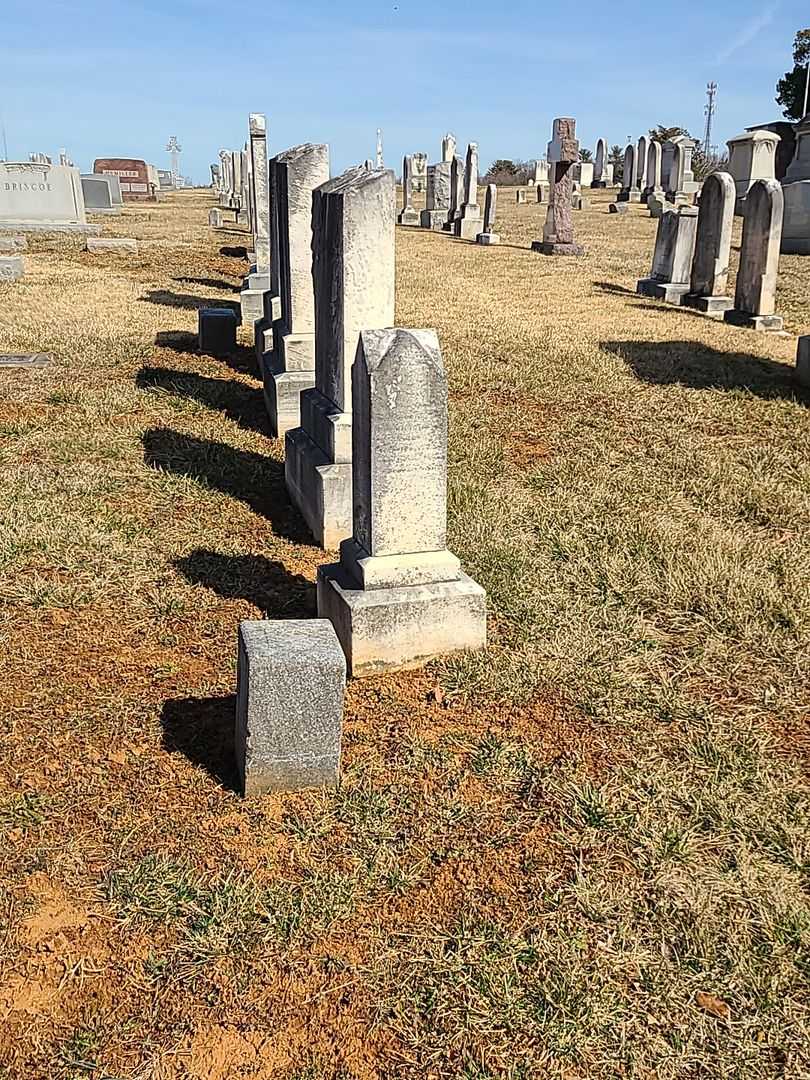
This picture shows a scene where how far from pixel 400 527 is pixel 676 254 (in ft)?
38.1

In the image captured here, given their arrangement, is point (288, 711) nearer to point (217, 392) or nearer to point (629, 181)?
point (217, 392)

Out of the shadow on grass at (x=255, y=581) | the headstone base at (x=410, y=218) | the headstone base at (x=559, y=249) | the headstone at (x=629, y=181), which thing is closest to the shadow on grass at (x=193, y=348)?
the shadow on grass at (x=255, y=581)

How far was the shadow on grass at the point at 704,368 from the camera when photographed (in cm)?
873

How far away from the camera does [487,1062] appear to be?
86.8 inches

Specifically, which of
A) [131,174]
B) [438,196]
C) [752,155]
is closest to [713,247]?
[752,155]

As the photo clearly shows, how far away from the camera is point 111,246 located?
20.0 metres

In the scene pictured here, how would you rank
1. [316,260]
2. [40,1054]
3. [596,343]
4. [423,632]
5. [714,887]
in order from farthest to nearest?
→ [596,343]
[316,260]
[423,632]
[714,887]
[40,1054]

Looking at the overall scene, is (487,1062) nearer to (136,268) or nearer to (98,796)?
(98,796)

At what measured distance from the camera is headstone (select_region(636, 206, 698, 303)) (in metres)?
13.7

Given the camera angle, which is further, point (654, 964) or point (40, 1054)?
point (654, 964)

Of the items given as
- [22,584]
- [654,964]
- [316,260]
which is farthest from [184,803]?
[316,260]

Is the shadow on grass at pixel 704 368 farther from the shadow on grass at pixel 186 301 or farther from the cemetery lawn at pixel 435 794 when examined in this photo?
the shadow on grass at pixel 186 301

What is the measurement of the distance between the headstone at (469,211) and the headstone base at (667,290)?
10.5m

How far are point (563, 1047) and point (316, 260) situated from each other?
470cm
